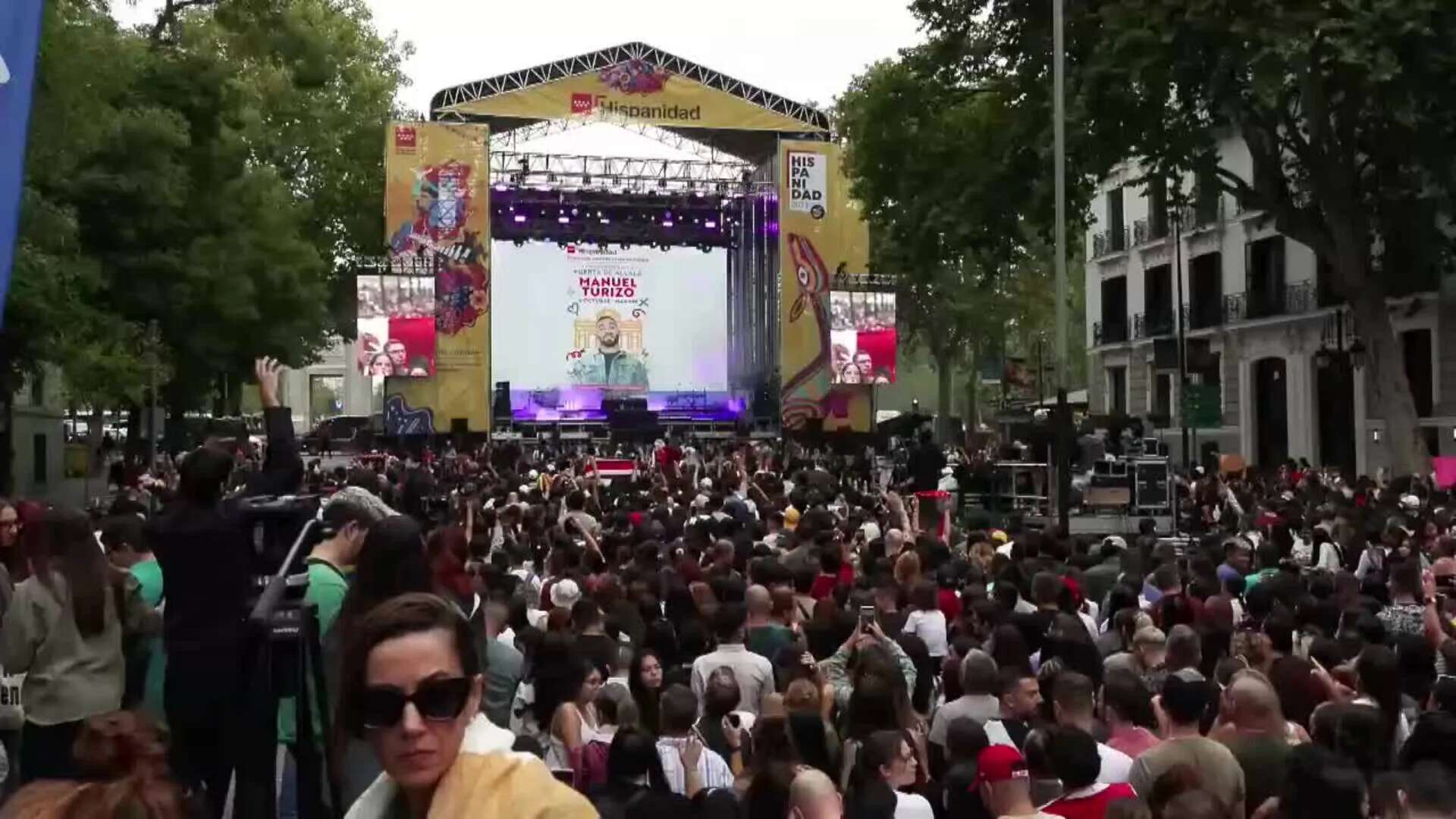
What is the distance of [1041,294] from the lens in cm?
6412

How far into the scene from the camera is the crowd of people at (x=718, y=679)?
104 inches

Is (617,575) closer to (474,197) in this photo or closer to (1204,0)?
(1204,0)

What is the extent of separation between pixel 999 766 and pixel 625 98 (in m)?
36.8

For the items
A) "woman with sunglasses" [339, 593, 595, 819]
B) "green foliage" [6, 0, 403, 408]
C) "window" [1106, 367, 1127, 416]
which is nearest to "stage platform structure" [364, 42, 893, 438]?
"green foliage" [6, 0, 403, 408]

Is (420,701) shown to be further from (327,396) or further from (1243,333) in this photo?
(327,396)

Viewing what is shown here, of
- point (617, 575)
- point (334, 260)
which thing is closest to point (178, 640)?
point (617, 575)

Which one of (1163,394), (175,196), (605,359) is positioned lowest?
(1163,394)

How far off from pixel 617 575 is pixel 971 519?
8.96 m

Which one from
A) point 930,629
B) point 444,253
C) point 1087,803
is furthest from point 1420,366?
point 1087,803

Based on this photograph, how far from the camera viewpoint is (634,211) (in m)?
41.7

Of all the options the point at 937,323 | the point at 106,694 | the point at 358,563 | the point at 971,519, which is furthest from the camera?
the point at 937,323

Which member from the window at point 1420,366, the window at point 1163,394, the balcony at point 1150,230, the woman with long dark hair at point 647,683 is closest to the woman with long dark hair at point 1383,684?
the woman with long dark hair at point 647,683

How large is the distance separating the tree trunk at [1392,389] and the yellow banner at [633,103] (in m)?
17.8

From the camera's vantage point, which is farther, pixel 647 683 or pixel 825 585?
pixel 825 585
